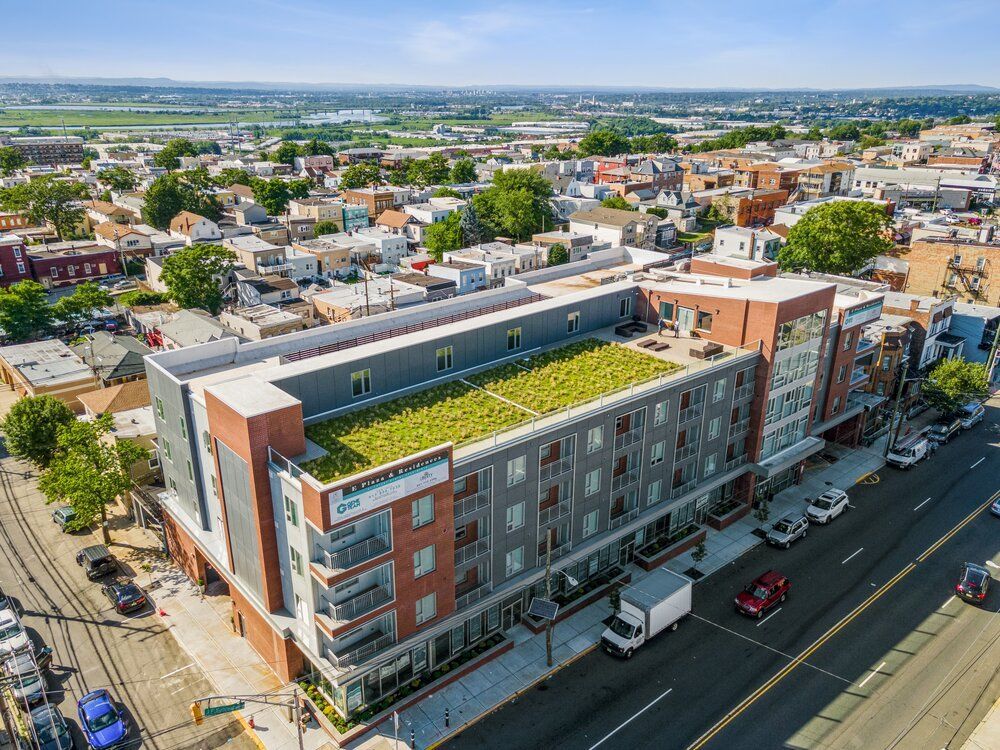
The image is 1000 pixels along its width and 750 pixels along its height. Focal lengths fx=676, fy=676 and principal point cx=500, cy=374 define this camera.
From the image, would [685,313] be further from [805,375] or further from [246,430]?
[246,430]

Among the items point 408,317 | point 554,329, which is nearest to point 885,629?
point 554,329

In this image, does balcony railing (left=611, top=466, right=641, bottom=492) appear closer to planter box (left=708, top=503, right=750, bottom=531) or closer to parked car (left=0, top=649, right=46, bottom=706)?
planter box (left=708, top=503, right=750, bottom=531)

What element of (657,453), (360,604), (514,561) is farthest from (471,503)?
(657,453)

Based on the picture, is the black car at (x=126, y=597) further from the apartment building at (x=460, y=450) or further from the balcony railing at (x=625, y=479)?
the balcony railing at (x=625, y=479)

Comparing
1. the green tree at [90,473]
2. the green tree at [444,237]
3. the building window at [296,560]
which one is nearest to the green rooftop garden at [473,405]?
the building window at [296,560]

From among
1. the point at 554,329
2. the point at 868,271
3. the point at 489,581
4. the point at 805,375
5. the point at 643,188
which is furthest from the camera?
the point at 643,188

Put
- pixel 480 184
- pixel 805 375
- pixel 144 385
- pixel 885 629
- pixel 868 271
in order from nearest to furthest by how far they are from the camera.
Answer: pixel 885 629 < pixel 805 375 < pixel 144 385 < pixel 868 271 < pixel 480 184

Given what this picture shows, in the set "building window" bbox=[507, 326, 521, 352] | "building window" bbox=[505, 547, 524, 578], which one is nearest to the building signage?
"building window" bbox=[507, 326, 521, 352]
